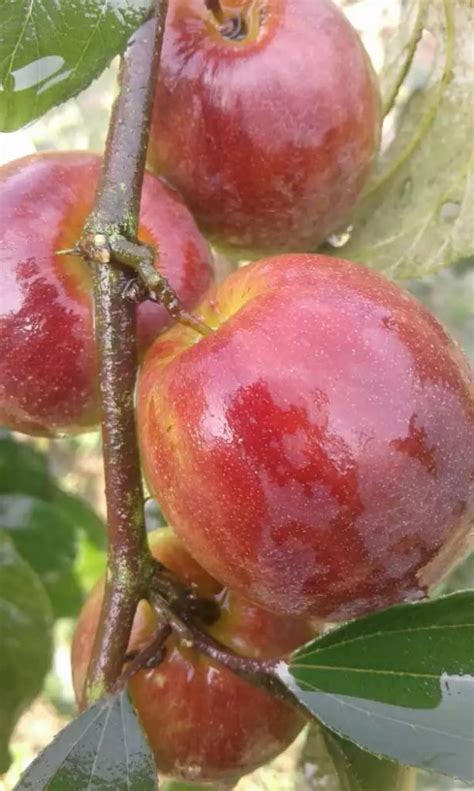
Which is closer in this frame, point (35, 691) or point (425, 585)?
point (425, 585)

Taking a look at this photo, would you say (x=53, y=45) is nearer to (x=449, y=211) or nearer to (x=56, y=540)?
(x=449, y=211)

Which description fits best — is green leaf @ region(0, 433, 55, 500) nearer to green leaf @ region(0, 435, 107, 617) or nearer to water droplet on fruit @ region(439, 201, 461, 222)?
green leaf @ region(0, 435, 107, 617)

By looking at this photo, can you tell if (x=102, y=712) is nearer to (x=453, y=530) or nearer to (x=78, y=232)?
(x=453, y=530)

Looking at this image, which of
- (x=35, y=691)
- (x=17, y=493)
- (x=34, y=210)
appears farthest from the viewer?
(x=17, y=493)

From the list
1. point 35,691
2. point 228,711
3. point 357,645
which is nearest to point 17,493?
point 35,691

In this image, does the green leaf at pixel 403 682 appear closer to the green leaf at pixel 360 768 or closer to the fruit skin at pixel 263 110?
the green leaf at pixel 360 768

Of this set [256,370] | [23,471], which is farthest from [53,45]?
[23,471]
